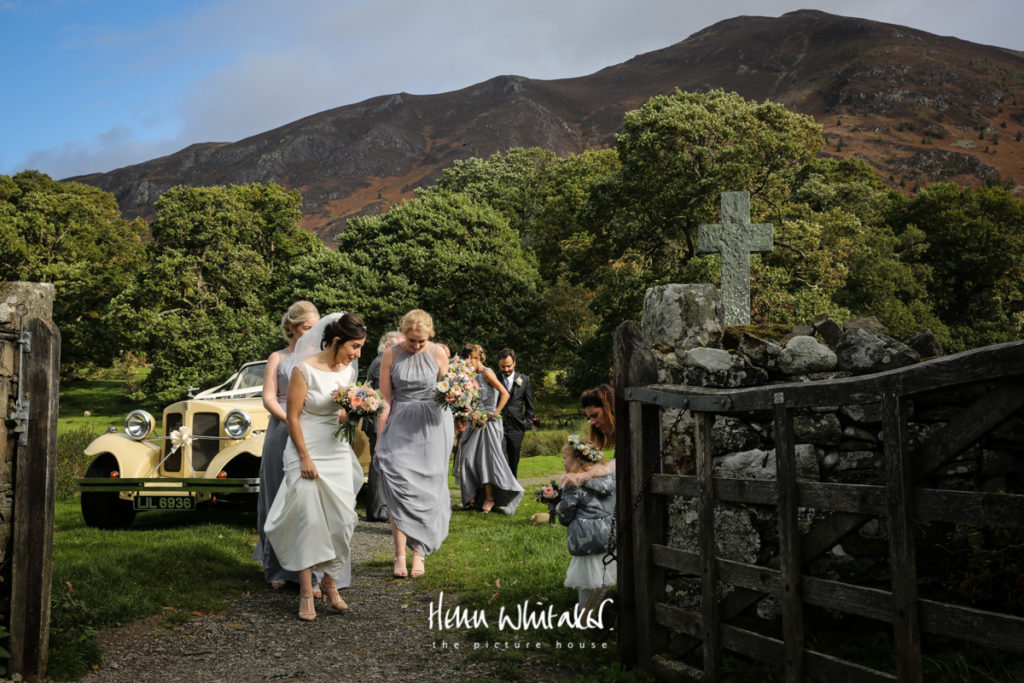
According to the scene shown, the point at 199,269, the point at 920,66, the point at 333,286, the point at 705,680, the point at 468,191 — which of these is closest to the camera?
the point at 705,680

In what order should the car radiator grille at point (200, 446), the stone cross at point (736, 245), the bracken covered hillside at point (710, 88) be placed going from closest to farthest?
the stone cross at point (736, 245)
the car radiator grille at point (200, 446)
the bracken covered hillside at point (710, 88)

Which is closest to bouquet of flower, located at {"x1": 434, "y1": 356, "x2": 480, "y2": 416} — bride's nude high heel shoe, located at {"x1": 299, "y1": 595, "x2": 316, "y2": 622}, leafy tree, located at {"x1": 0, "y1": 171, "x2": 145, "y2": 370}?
bride's nude high heel shoe, located at {"x1": 299, "y1": 595, "x2": 316, "y2": 622}

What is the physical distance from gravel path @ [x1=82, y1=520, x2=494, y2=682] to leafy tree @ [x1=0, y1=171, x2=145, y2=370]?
36.6 meters

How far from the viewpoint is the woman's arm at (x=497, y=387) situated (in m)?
10.5

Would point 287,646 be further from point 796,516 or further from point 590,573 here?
point 796,516

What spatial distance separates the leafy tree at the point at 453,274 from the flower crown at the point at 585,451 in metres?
24.6

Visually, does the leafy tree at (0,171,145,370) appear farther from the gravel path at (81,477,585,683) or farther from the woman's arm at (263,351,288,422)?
the gravel path at (81,477,585,683)

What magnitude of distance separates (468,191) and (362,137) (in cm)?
13425

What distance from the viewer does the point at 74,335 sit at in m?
40.4

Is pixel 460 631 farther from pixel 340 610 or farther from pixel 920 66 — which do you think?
pixel 920 66

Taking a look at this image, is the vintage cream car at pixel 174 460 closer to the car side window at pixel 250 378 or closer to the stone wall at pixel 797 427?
the car side window at pixel 250 378

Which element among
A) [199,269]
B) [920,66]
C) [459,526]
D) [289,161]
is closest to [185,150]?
[289,161]

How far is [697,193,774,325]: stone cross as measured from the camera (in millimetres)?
8727

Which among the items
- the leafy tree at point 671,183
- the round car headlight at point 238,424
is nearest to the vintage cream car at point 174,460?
the round car headlight at point 238,424
